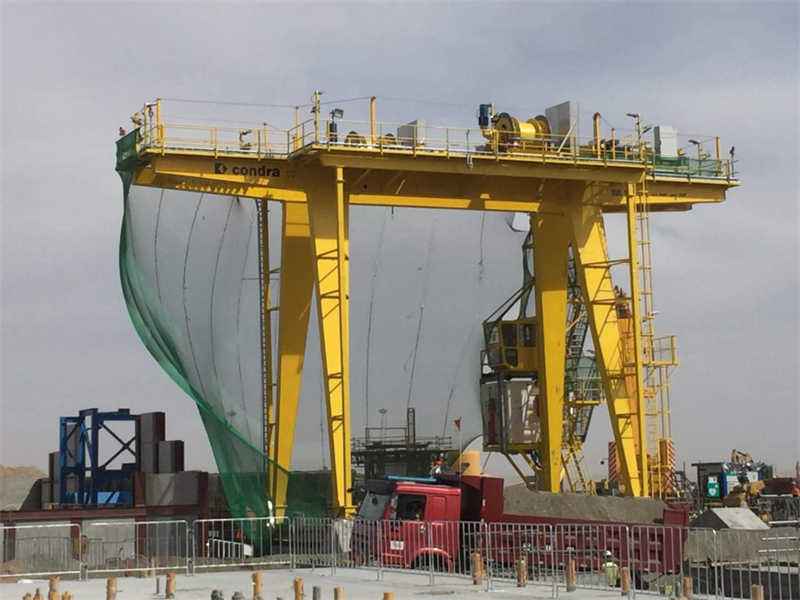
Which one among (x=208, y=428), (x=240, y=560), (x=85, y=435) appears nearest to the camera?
(x=240, y=560)

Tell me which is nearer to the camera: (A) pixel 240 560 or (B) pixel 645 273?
(A) pixel 240 560

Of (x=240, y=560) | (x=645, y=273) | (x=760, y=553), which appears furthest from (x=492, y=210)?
(x=760, y=553)

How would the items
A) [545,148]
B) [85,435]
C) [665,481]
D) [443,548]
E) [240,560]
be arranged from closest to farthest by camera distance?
[443,548], [240,560], [545,148], [665,481], [85,435]

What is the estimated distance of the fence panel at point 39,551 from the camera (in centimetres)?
3394

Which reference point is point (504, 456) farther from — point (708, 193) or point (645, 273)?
point (708, 193)

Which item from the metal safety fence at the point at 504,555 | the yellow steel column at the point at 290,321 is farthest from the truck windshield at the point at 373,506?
the yellow steel column at the point at 290,321

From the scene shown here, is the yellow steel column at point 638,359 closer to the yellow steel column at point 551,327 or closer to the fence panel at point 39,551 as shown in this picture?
the yellow steel column at point 551,327

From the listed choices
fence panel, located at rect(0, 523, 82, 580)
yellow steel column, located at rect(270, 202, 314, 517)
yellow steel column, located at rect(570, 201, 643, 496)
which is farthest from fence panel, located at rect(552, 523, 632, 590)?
yellow steel column, located at rect(270, 202, 314, 517)

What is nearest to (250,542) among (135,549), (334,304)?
(135,549)

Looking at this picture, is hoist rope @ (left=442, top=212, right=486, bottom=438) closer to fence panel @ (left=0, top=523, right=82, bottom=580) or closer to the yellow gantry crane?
the yellow gantry crane

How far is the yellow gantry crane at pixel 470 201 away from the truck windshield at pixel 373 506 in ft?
19.1

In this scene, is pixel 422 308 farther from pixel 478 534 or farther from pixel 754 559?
pixel 754 559

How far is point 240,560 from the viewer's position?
118 feet

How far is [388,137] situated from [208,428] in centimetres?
1046
